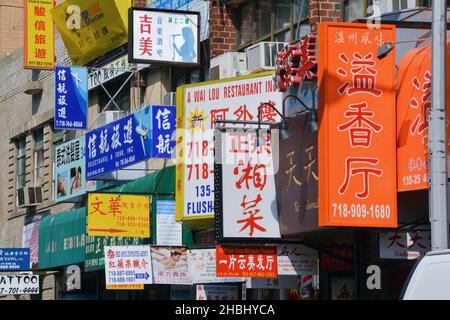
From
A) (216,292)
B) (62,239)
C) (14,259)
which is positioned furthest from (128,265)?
(14,259)

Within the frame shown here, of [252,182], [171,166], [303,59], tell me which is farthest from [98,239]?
[303,59]

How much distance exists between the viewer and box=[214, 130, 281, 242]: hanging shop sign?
19.1 metres

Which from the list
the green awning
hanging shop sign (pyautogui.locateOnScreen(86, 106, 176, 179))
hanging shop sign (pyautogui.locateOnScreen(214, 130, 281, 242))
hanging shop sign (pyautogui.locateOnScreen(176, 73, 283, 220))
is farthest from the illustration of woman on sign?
hanging shop sign (pyautogui.locateOnScreen(214, 130, 281, 242))

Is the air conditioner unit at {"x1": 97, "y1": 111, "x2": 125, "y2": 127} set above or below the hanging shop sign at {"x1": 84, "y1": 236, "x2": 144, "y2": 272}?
above

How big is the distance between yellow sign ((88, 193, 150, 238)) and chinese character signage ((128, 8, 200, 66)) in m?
3.16

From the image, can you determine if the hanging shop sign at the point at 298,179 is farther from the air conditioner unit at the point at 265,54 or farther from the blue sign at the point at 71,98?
the blue sign at the point at 71,98

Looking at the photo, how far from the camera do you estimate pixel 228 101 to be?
22.4 m

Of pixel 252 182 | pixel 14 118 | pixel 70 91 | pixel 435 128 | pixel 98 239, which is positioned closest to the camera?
pixel 435 128

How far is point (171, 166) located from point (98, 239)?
3.54m

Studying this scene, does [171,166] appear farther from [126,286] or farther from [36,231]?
[36,231]

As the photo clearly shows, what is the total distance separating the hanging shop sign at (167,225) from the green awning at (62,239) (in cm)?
513

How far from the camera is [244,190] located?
760 inches

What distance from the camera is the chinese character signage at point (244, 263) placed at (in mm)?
19641

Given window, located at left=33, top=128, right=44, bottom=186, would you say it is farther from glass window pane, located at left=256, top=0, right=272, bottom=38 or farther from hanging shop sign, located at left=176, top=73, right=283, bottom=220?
hanging shop sign, located at left=176, top=73, right=283, bottom=220
